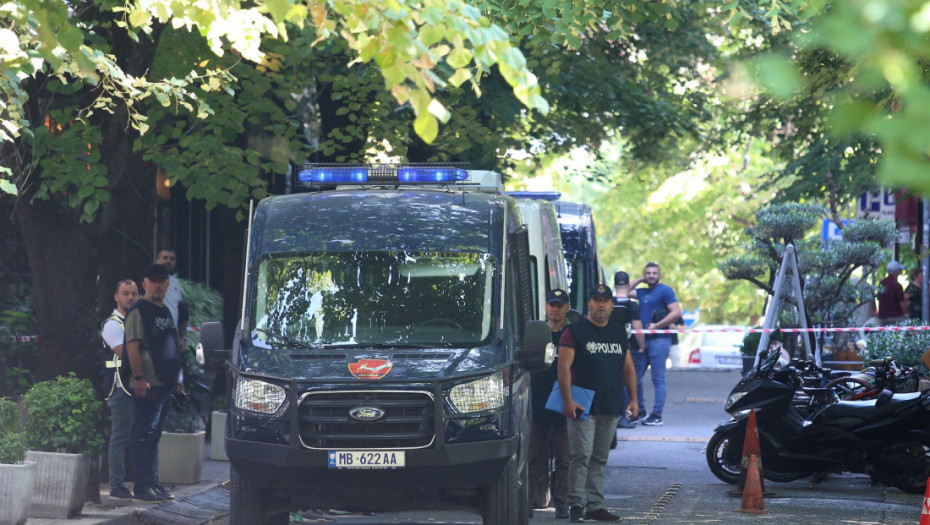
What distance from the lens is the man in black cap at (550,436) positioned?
1175 cm

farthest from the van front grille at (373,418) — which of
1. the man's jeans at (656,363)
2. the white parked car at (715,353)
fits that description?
the white parked car at (715,353)

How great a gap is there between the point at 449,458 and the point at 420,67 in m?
3.53

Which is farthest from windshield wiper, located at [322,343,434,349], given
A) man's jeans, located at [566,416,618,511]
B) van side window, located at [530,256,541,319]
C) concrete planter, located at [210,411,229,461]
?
concrete planter, located at [210,411,229,461]

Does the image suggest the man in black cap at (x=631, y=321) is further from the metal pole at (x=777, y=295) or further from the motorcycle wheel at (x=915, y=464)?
the motorcycle wheel at (x=915, y=464)

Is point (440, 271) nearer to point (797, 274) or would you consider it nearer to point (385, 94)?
point (385, 94)

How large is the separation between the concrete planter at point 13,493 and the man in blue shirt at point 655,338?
1033 centimetres

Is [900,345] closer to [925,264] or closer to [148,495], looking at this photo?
[925,264]

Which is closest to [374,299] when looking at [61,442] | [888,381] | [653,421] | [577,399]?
[577,399]

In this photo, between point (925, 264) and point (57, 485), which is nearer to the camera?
point (57, 485)

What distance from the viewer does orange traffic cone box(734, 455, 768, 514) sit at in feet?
39.0

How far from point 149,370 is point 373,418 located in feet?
11.1

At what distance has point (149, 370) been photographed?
11883mm

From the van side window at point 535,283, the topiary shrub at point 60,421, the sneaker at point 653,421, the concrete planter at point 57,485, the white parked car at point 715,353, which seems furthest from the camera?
the white parked car at point 715,353

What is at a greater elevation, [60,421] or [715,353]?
[715,353]
